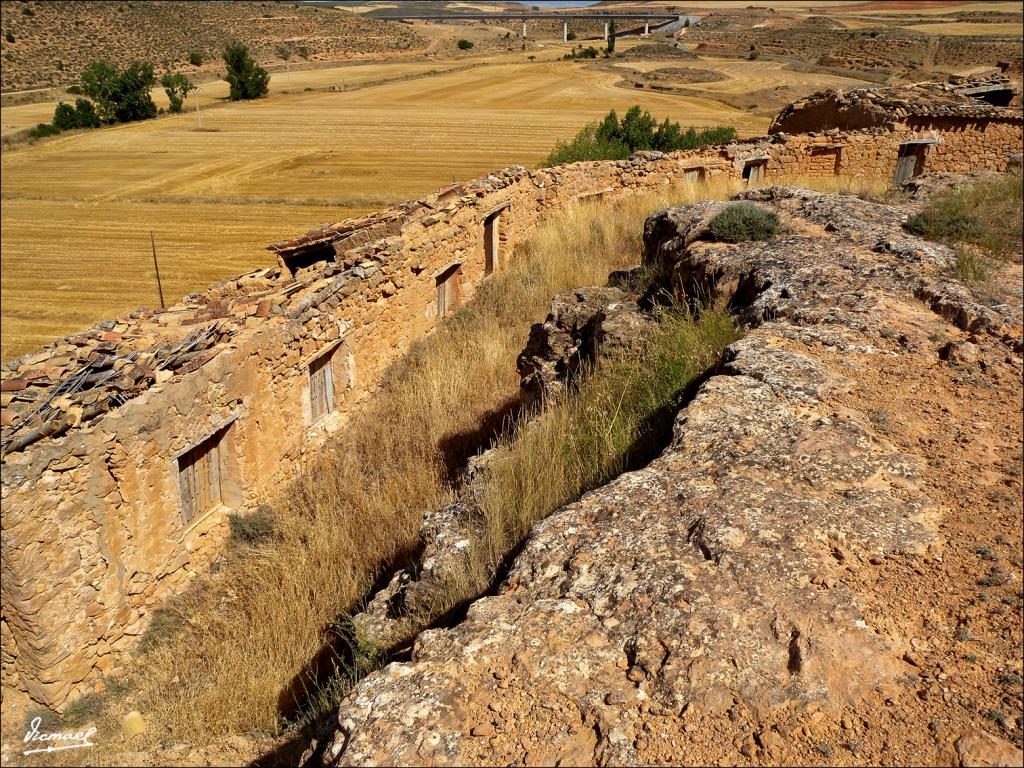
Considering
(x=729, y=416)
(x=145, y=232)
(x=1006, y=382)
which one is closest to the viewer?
(x=729, y=416)

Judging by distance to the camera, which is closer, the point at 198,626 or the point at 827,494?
the point at 827,494

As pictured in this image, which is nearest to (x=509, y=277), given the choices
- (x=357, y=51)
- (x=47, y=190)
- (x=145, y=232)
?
(x=145, y=232)

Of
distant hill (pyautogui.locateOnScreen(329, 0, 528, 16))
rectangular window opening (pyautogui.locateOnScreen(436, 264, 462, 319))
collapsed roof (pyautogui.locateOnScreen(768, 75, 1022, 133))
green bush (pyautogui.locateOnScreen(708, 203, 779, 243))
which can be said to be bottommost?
rectangular window opening (pyautogui.locateOnScreen(436, 264, 462, 319))

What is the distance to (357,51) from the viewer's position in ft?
225

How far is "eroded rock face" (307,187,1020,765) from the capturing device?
2164 mm

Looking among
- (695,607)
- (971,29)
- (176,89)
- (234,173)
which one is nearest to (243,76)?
(176,89)

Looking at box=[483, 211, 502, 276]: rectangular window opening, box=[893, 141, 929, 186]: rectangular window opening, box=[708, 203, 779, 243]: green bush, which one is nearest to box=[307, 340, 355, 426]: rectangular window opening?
box=[708, 203, 779, 243]: green bush

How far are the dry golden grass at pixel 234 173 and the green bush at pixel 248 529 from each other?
9863mm

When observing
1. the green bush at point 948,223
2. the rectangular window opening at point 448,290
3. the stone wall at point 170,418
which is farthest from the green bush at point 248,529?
the green bush at point 948,223

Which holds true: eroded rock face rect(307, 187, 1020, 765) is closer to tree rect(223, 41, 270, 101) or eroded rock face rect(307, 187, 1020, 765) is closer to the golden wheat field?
the golden wheat field

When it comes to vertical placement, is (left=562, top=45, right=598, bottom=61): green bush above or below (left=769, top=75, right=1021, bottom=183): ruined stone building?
above

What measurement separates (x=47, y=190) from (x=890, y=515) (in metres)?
33.1

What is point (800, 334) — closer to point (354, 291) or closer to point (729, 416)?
point (729, 416)

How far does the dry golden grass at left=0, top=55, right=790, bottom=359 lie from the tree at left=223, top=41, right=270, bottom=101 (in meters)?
1.75
